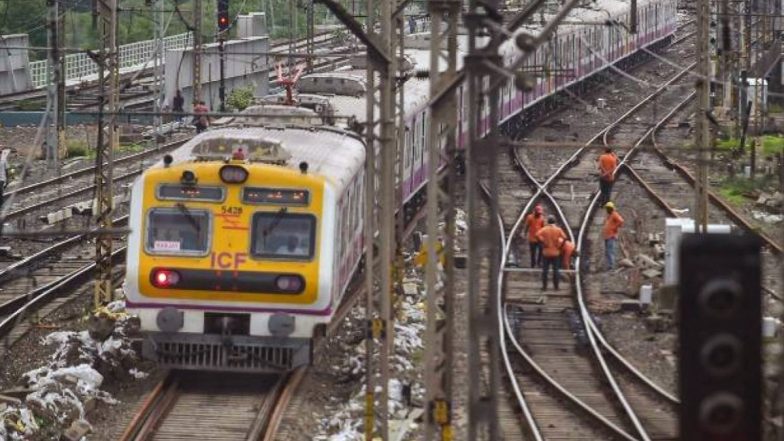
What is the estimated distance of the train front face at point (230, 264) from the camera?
49.3 feet

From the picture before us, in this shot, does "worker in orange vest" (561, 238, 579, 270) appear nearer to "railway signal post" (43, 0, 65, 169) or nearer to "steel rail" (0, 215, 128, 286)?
"steel rail" (0, 215, 128, 286)

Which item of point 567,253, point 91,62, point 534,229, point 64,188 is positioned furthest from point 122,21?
point 567,253

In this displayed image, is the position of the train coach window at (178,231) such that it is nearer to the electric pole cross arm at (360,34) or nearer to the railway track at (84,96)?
the electric pole cross arm at (360,34)

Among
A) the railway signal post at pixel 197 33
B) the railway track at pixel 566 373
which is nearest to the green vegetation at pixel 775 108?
the railway signal post at pixel 197 33

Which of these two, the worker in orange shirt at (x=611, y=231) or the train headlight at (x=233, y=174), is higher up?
the train headlight at (x=233, y=174)

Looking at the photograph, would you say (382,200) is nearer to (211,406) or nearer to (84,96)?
(211,406)

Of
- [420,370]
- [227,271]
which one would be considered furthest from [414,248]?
[227,271]

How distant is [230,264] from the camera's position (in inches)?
592

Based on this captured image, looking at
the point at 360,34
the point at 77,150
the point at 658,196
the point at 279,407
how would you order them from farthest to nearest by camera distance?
the point at 77,150 < the point at 658,196 < the point at 279,407 < the point at 360,34

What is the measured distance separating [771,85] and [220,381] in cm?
2824

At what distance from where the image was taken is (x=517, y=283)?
20.9 metres

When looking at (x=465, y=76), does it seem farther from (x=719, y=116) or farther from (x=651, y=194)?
(x=719, y=116)

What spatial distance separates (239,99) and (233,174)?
24.0m

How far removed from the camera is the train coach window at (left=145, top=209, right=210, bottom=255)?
15117 mm
